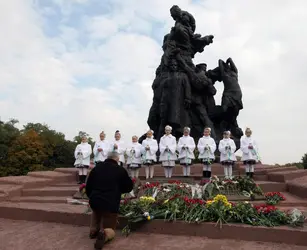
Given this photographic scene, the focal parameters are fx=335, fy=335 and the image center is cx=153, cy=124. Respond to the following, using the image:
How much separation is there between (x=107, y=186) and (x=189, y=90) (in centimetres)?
939

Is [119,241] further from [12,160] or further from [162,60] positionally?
[12,160]

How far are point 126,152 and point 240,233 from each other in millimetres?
5930

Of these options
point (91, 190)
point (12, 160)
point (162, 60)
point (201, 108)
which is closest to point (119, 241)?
point (91, 190)

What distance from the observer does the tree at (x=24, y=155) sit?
36.1m

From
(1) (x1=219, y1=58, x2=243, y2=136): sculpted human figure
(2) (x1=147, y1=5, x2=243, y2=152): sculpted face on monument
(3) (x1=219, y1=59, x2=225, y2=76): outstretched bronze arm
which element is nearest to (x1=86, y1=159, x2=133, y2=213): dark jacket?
(2) (x1=147, y1=5, x2=243, y2=152): sculpted face on monument

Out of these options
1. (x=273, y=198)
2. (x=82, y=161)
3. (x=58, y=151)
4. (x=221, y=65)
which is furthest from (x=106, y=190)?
(x=58, y=151)

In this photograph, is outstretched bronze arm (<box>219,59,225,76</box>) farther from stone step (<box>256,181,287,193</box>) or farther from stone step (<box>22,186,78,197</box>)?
Answer: stone step (<box>22,186,78,197</box>)

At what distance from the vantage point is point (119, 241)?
511cm

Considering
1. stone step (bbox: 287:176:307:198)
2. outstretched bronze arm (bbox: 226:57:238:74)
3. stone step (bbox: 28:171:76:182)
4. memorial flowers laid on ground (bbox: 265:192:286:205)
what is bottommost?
memorial flowers laid on ground (bbox: 265:192:286:205)

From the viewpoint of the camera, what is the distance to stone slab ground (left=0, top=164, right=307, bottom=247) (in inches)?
193

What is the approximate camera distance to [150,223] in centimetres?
545

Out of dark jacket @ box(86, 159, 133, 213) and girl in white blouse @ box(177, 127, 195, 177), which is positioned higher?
girl in white blouse @ box(177, 127, 195, 177)

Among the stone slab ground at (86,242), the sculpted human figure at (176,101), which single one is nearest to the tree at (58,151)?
the sculpted human figure at (176,101)

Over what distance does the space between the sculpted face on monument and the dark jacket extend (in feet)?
27.6
